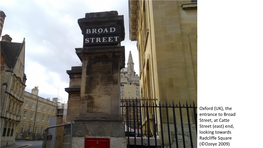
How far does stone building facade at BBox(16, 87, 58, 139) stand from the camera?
4516 centimetres

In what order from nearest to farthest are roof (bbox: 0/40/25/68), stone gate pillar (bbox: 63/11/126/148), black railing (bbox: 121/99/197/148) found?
1. stone gate pillar (bbox: 63/11/126/148)
2. black railing (bbox: 121/99/197/148)
3. roof (bbox: 0/40/25/68)

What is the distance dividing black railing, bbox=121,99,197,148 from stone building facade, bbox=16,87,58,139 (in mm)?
45844

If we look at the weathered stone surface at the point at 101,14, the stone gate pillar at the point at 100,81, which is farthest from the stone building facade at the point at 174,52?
the weathered stone surface at the point at 101,14

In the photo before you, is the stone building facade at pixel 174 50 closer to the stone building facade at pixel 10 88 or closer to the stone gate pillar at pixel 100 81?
the stone gate pillar at pixel 100 81

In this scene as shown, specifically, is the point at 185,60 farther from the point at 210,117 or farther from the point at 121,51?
the point at 121,51

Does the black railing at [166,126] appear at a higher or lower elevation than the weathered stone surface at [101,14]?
lower

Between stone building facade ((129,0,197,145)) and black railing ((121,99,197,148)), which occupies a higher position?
stone building facade ((129,0,197,145))

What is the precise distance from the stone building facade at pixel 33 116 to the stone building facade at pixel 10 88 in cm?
1350

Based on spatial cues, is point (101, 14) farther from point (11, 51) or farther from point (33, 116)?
point (33, 116)

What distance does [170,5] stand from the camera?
1016 centimetres

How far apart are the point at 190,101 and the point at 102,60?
495 cm

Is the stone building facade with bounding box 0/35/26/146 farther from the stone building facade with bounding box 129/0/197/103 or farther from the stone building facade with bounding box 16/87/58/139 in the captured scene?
the stone building facade with bounding box 129/0/197/103

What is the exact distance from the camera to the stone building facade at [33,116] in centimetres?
4516

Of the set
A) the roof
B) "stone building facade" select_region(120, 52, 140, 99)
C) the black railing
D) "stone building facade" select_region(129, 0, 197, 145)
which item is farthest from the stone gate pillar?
"stone building facade" select_region(120, 52, 140, 99)
